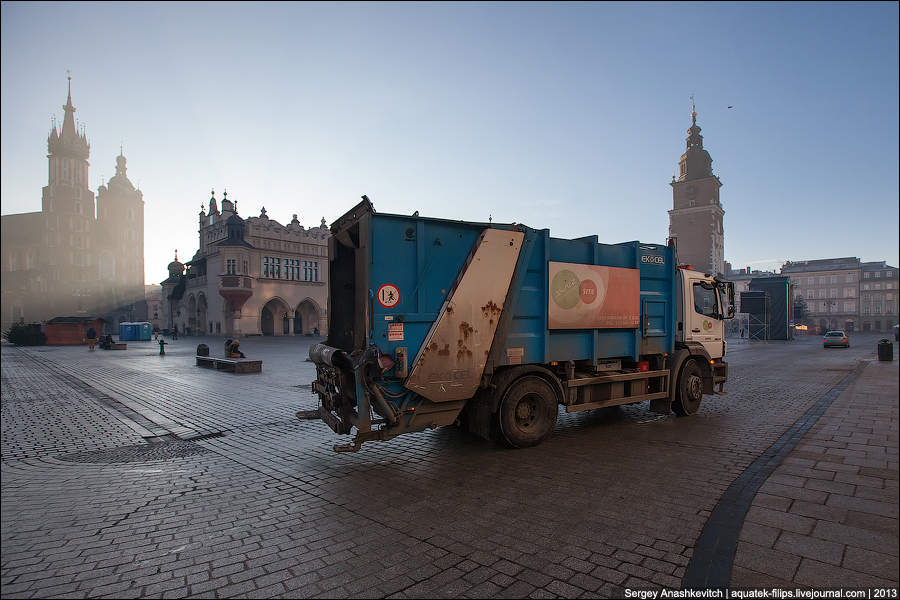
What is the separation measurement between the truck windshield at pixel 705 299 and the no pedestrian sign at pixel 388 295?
269 inches

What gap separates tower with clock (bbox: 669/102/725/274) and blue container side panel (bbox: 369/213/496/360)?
242ft

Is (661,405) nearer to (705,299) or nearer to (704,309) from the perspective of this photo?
(704,309)

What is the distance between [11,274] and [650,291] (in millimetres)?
8885

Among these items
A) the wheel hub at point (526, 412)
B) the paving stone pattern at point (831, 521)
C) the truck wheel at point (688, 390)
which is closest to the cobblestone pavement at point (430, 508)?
the paving stone pattern at point (831, 521)

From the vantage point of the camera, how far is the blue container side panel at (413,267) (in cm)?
601

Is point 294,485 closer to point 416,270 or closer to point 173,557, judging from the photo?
point 173,557

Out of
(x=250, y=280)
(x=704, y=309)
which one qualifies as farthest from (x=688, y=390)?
(x=250, y=280)

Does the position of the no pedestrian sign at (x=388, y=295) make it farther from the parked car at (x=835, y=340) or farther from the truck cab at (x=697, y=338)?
the parked car at (x=835, y=340)

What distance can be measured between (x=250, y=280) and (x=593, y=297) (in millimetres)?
52785

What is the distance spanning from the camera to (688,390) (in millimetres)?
9406

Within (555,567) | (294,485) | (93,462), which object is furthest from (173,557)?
(93,462)

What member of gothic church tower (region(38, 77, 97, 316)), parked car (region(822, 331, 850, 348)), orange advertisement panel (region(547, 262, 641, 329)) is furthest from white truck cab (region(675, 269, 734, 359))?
parked car (region(822, 331, 850, 348))

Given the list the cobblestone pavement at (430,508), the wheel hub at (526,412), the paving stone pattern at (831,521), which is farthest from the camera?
the wheel hub at (526,412)

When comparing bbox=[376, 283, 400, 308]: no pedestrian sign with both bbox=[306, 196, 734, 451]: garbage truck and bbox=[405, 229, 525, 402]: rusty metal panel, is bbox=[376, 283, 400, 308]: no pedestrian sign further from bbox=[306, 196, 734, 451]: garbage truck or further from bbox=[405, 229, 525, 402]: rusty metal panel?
bbox=[405, 229, 525, 402]: rusty metal panel
